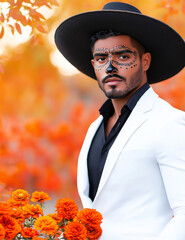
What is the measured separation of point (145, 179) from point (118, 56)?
903 mm

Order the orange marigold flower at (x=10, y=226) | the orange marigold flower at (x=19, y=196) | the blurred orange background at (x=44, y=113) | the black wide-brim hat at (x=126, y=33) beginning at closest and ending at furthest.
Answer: the orange marigold flower at (x=10, y=226) < the orange marigold flower at (x=19, y=196) < the black wide-brim hat at (x=126, y=33) < the blurred orange background at (x=44, y=113)

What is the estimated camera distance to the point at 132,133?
7.67 feet

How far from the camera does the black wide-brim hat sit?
2.54 meters

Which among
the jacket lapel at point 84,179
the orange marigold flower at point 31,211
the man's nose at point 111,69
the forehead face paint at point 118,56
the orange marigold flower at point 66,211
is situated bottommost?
the orange marigold flower at point 66,211

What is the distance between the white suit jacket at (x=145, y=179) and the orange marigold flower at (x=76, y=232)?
0.39 m

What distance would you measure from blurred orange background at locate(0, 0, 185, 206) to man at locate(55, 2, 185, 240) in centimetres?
371

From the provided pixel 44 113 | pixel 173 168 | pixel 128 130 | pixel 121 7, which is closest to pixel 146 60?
pixel 121 7

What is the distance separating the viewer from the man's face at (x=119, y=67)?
2.59 meters

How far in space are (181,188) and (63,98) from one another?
5682 mm

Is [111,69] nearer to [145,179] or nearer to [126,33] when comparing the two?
[126,33]

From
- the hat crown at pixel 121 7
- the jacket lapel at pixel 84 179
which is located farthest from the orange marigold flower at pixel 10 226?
the hat crown at pixel 121 7

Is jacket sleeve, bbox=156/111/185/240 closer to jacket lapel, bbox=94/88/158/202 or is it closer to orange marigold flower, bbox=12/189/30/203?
jacket lapel, bbox=94/88/158/202

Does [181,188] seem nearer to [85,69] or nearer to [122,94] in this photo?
[122,94]

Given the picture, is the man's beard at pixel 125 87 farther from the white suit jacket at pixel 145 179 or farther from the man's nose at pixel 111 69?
the white suit jacket at pixel 145 179
